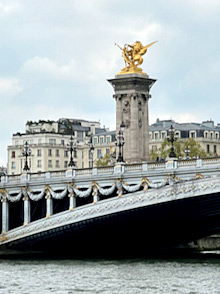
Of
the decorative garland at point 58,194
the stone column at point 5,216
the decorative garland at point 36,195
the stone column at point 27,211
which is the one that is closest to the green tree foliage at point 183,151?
the stone column at point 5,216

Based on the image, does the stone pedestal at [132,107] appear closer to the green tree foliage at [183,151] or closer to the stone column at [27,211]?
the green tree foliage at [183,151]

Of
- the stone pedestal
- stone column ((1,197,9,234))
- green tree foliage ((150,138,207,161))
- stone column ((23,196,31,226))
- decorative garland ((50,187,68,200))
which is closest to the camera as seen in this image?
decorative garland ((50,187,68,200))

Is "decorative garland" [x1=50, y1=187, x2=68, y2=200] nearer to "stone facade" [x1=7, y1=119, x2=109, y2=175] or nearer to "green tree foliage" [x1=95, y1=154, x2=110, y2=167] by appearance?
"green tree foliage" [x1=95, y1=154, x2=110, y2=167]

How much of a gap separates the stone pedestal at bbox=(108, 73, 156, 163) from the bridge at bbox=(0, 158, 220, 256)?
57.7 ft

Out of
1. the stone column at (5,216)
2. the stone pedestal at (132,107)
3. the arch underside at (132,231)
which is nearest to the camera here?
the arch underside at (132,231)

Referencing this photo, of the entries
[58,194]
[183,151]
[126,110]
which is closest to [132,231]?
[58,194]

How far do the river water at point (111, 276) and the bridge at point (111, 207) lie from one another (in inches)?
101

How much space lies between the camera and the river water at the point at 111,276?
57594mm

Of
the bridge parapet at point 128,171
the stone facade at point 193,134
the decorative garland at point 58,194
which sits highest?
the stone facade at point 193,134

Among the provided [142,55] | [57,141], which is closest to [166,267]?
[142,55]

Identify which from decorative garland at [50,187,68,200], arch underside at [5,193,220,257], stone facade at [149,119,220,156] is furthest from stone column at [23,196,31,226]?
stone facade at [149,119,220,156]

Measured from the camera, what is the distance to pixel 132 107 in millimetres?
99938

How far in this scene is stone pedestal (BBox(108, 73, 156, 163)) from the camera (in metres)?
99.4

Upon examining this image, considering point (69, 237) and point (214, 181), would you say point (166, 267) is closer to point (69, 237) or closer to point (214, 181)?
point (214, 181)
